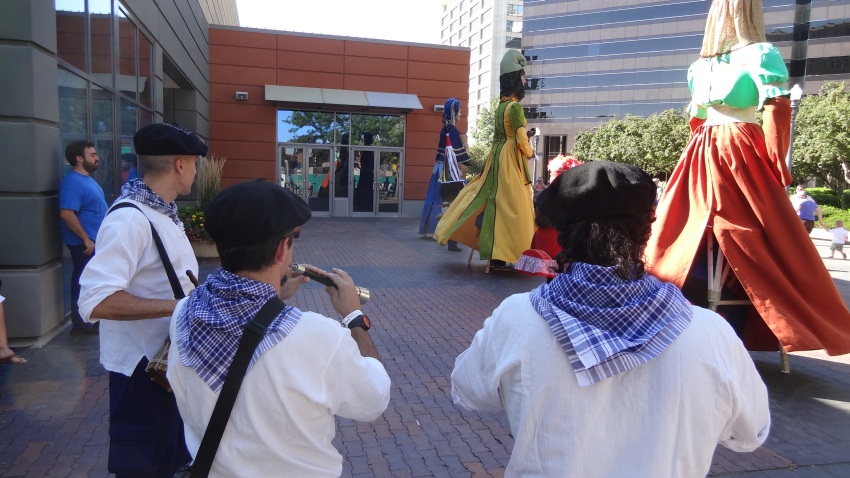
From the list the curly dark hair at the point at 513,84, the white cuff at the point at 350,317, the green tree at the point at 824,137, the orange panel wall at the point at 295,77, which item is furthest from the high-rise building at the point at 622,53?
the white cuff at the point at 350,317

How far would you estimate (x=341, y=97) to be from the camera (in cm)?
1847

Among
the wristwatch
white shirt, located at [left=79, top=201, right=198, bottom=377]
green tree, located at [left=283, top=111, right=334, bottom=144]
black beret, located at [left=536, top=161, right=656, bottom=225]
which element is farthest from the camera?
green tree, located at [left=283, top=111, right=334, bottom=144]

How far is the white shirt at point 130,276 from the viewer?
7.06 feet

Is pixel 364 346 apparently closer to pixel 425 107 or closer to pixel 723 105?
pixel 723 105

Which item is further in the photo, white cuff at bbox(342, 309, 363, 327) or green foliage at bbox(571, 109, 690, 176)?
green foliage at bbox(571, 109, 690, 176)

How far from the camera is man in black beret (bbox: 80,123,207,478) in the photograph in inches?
85.3

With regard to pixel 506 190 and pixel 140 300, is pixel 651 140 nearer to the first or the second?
pixel 506 190

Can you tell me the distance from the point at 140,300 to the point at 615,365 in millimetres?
1637

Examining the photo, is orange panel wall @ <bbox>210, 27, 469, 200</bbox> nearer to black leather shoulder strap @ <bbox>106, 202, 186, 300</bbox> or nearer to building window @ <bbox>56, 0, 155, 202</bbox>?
building window @ <bbox>56, 0, 155, 202</bbox>

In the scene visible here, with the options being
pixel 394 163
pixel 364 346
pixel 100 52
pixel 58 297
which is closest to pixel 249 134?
pixel 394 163

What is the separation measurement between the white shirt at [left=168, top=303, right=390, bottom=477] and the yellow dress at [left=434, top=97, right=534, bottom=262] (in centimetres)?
664

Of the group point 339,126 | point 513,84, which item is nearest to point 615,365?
point 513,84

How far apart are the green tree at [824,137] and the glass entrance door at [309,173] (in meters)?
28.6

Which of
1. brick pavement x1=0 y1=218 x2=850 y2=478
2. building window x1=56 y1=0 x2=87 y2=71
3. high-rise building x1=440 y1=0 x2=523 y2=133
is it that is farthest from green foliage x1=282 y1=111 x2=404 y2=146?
high-rise building x1=440 y1=0 x2=523 y2=133
